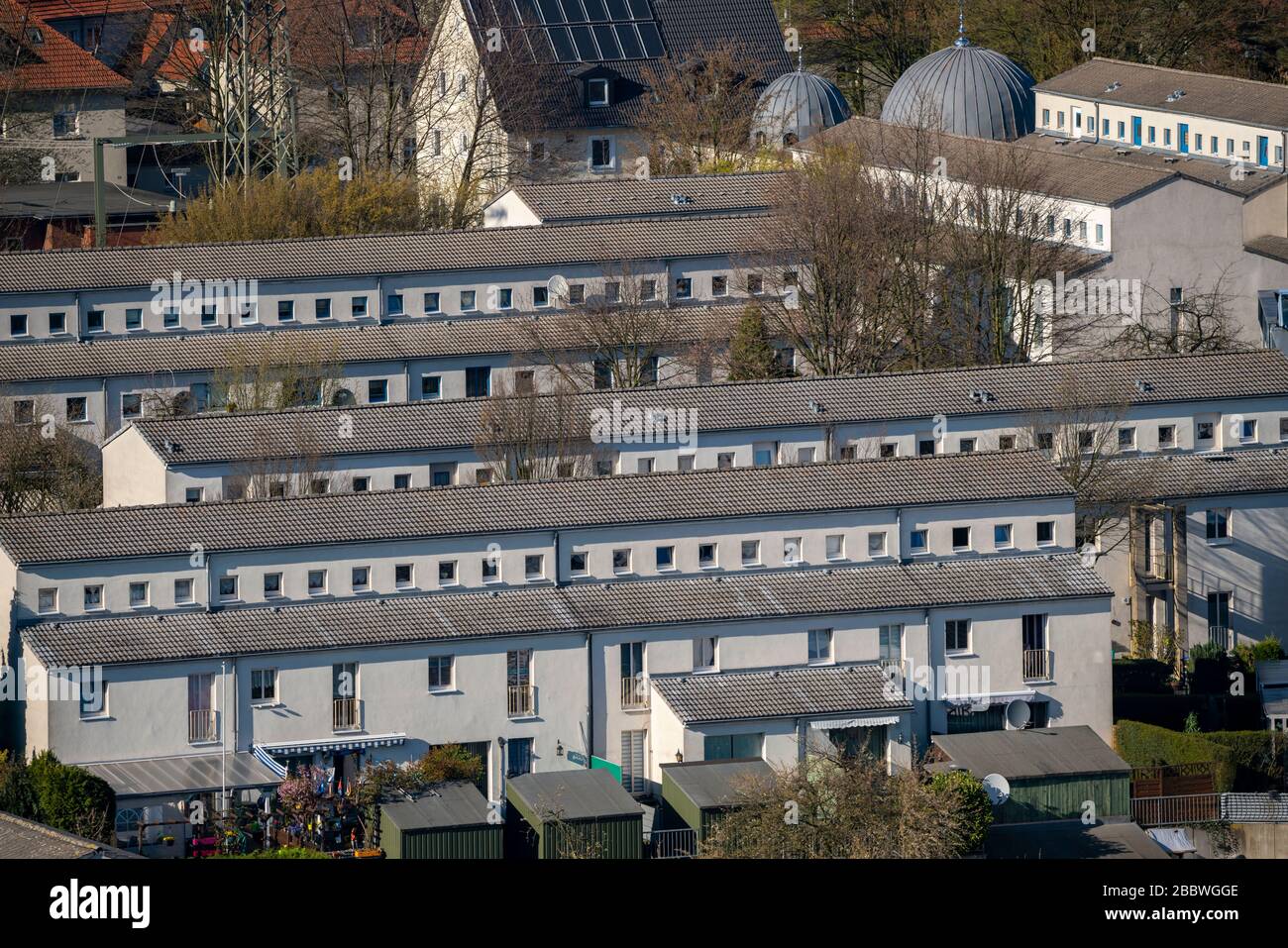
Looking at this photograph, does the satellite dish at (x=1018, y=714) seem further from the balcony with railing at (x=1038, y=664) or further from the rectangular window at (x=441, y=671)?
the rectangular window at (x=441, y=671)

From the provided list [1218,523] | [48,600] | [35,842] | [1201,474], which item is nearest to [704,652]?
[48,600]

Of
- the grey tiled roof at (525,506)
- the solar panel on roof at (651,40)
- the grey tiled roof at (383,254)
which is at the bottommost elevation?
the grey tiled roof at (525,506)

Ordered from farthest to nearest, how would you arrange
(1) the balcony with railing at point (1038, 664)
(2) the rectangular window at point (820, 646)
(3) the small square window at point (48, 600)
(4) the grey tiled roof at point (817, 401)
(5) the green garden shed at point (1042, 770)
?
(4) the grey tiled roof at point (817, 401), (1) the balcony with railing at point (1038, 664), (2) the rectangular window at point (820, 646), (3) the small square window at point (48, 600), (5) the green garden shed at point (1042, 770)

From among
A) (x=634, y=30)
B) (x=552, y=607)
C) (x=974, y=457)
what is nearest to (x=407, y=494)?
(x=552, y=607)

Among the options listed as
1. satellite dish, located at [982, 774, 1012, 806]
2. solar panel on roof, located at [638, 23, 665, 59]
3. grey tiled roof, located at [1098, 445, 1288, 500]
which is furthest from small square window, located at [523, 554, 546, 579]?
solar panel on roof, located at [638, 23, 665, 59]

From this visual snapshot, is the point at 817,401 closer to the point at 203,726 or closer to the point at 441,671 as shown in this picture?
the point at 441,671

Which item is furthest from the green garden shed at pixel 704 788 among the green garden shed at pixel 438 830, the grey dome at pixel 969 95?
the grey dome at pixel 969 95

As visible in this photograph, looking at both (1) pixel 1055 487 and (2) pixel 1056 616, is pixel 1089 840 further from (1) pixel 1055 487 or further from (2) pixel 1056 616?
(1) pixel 1055 487
